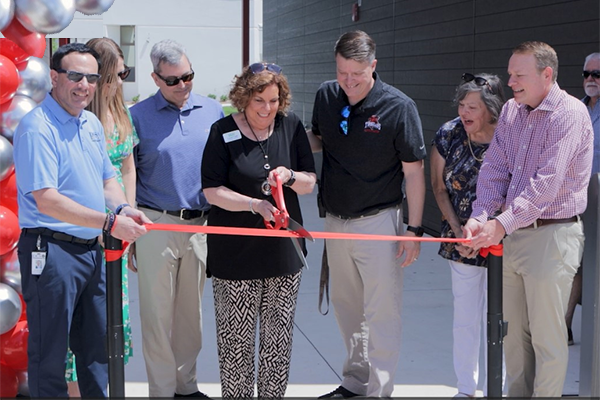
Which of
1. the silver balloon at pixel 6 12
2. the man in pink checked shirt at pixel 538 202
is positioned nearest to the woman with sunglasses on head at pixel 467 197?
the man in pink checked shirt at pixel 538 202

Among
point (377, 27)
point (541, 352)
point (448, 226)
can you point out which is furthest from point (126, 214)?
point (377, 27)

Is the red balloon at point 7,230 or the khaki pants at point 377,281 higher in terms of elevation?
the red balloon at point 7,230

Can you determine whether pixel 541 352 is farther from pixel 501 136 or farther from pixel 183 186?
pixel 183 186

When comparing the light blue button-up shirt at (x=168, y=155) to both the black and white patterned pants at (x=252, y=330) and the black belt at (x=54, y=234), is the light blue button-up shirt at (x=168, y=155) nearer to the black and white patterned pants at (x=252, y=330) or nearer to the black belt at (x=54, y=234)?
the black and white patterned pants at (x=252, y=330)

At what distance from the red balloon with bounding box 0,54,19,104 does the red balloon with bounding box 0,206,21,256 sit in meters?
0.61

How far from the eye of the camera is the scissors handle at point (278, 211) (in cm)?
383

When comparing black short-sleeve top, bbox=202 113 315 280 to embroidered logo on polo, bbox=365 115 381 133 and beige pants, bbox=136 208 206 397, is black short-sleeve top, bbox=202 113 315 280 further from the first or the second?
embroidered logo on polo, bbox=365 115 381 133

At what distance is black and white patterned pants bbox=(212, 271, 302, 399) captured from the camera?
4.19 meters

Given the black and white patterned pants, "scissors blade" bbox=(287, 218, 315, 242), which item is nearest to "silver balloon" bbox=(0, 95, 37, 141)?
the black and white patterned pants

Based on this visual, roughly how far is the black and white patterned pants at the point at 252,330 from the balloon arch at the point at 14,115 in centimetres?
112

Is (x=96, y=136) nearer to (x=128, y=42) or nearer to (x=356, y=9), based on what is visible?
(x=356, y=9)

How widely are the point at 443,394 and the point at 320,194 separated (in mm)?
1434

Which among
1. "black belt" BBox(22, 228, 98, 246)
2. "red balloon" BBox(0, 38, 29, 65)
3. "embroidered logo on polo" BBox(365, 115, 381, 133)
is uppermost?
"red balloon" BBox(0, 38, 29, 65)

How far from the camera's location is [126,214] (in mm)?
3660
